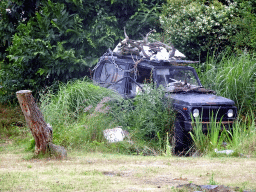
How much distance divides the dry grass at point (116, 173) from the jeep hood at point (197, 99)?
58.8 inches

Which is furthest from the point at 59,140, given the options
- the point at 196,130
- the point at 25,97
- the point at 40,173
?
the point at 196,130

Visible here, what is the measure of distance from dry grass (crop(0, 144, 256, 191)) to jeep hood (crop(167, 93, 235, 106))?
149 cm

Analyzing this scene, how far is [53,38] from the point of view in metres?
11.0

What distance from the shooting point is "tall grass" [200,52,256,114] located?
31.0 feet

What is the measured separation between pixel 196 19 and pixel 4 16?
6.28m

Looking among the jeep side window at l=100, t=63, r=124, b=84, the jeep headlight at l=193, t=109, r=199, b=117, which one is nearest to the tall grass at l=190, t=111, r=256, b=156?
the jeep headlight at l=193, t=109, r=199, b=117

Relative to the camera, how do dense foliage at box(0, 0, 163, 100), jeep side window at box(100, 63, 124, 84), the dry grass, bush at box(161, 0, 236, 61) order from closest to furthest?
the dry grass < jeep side window at box(100, 63, 124, 84) < dense foliage at box(0, 0, 163, 100) < bush at box(161, 0, 236, 61)

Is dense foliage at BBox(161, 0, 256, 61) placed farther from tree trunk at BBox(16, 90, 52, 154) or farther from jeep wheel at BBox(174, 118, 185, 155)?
tree trunk at BBox(16, 90, 52, 154)

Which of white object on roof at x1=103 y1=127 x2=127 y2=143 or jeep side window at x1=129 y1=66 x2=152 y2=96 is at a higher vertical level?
jeep side window at x1=129 y1=66 x2=152 y2=96

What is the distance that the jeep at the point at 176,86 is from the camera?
7645 mm

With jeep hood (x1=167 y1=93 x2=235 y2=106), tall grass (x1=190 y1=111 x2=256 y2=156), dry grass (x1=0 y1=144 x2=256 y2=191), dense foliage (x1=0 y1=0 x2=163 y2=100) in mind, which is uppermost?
dense foliage (x1=0 y1=0 x2=163 y2=100)

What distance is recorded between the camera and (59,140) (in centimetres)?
745

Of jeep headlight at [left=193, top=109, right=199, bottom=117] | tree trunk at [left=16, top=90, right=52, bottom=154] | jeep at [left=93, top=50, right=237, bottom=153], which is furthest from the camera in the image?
jeep at [left=93, top=50, right=237, bottom=153]

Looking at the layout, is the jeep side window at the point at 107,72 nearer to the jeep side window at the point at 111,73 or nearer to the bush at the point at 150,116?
the jeep side window at the point at 111,73
